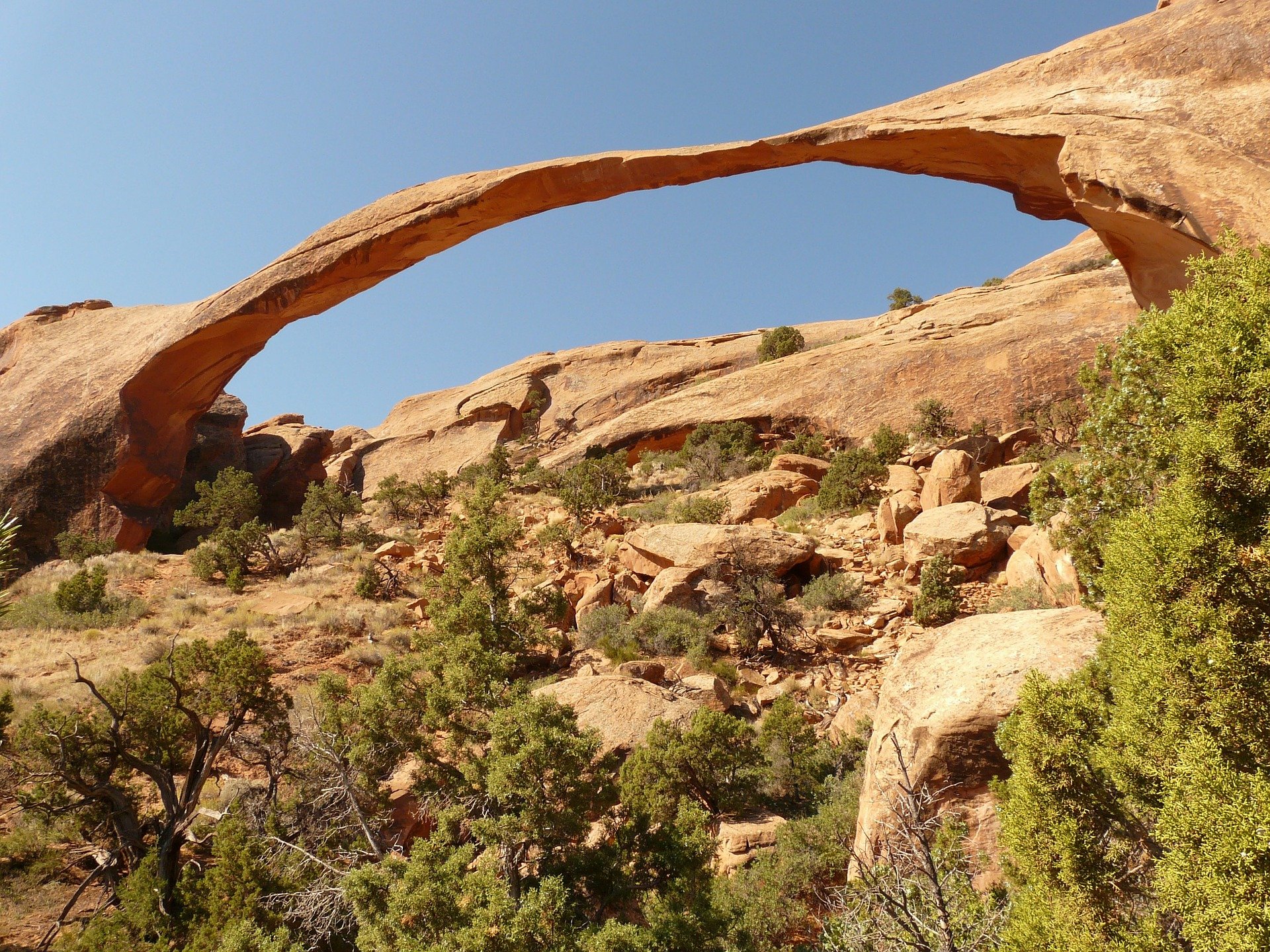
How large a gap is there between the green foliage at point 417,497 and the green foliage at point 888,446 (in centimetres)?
1156

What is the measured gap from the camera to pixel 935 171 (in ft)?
38.0

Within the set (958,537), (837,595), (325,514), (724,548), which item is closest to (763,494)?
(724,548)

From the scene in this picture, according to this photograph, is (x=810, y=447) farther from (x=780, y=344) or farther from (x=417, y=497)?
(x=417, y=497)

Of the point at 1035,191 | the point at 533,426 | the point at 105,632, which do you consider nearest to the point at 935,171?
the point at 1035,191

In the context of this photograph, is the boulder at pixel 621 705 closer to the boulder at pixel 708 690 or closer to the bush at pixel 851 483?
the boulder at pixel 708 690

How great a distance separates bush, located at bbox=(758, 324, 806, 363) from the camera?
24.0 m

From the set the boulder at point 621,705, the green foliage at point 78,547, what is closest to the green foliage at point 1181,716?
the boulder at point 621,705

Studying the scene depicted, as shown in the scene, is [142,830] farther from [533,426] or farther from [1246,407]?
[533,426]

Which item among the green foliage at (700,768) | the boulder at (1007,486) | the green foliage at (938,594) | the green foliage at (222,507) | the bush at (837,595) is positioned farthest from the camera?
the green foliage at (222,507)

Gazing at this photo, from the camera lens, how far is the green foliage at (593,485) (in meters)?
15.5

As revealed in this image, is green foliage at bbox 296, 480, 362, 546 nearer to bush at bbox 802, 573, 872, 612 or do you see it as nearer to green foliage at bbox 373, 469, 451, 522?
green foliage at bbox 373, 469, 451, 522

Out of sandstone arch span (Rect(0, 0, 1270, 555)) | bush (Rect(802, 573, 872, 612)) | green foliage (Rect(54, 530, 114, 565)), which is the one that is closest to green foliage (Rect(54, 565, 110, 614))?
green foliage (Rect(54, 530, 114, 565))

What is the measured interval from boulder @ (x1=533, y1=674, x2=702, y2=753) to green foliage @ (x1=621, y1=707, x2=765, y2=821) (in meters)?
0.39

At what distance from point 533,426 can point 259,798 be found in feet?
68.6
